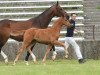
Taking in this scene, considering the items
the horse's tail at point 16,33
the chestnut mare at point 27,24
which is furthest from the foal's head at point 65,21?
the horse's tail at point 16,33

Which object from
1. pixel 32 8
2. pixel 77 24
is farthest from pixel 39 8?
pixel 77 24

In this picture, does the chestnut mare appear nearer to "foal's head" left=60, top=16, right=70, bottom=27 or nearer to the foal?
"foal's head" left=60, top=16, right=70, bottom=27

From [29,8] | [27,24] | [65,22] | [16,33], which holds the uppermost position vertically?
[65,22]

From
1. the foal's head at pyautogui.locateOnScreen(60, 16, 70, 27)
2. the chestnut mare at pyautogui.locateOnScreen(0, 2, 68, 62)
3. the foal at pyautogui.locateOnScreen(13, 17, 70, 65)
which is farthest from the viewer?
the chestnut mare at pyautogui.locateOnScreen(0, 2, 68, 62)

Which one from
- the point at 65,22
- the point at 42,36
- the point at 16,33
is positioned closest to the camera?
the point at 42,36

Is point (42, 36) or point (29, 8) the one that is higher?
point (42, 36)

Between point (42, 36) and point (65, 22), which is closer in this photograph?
point (42, 36)

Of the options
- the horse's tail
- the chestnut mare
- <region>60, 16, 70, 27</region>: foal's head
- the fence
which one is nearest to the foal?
<region>60, 16, 70, 27</region>: foal's head

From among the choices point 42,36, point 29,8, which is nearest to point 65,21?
point 42,36

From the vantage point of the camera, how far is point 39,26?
68.3 feet

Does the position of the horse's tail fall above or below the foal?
below

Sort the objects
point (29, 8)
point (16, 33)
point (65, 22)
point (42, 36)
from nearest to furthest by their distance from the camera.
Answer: point (42, 36), point (65, 22), point (16, 33), point (29, 8)

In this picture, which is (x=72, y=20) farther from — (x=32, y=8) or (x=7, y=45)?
(x=32, y=8)

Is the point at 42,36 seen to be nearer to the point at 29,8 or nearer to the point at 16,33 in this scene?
the point at 16,33
